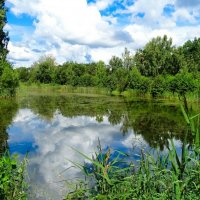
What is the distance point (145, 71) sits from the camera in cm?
6150

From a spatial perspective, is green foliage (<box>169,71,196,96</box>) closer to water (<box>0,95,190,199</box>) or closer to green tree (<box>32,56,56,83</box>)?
water (<box>0,95,190,199</box>)

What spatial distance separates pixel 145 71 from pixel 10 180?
56.9 metres

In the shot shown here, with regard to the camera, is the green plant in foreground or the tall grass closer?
the tall grass

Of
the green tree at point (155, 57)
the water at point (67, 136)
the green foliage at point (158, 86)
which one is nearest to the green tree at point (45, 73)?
the green tree at point (155, 57)

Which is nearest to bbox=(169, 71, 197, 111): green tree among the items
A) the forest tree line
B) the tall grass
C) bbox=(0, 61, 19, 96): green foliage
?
the forest tree line

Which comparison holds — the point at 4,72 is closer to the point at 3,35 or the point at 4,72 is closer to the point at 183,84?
the point at 3,35

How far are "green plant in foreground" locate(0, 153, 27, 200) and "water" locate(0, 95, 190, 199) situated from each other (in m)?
0.83

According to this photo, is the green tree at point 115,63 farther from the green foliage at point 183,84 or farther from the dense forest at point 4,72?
the dense forest at point 4,72

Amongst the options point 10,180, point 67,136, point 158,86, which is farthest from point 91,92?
point 10,180

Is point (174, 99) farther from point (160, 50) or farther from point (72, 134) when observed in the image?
point (72, 134)

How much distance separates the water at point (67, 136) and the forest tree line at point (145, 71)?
18.0m


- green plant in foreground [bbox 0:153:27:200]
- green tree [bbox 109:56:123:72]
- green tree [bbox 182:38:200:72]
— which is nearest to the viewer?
green plant in foreground [bbox 0:153:27:200]

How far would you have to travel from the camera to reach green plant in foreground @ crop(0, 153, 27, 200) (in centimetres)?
567

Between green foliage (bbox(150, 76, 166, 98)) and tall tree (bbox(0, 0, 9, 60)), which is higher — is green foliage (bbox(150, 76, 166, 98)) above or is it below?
below
